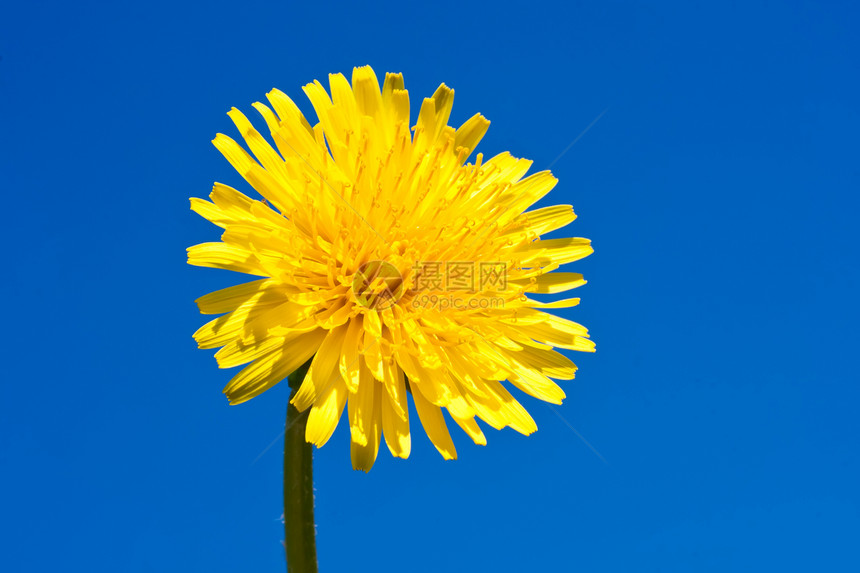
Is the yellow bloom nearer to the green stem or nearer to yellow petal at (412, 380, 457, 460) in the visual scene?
yellow petal at (412, 380, 457, 460)

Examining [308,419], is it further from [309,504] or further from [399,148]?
[399,148]

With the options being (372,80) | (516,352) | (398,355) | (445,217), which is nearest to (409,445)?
(398,355)

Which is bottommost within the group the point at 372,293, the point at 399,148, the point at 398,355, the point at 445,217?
the point at 398,355

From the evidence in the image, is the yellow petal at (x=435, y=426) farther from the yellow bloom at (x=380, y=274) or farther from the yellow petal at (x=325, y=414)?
the yellow petal at (x=325, y=414)

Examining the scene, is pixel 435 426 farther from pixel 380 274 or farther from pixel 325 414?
pixel 380 274

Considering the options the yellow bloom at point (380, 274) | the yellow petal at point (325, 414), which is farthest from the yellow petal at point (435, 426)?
the yellow petal at point (325, 414)

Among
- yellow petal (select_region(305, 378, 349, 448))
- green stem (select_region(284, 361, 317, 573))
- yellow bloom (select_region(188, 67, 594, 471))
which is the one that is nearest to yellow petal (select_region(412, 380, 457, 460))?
yellow bloom (select_region(188, 67, 594, 471))

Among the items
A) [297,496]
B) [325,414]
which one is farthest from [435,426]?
[297,496]
